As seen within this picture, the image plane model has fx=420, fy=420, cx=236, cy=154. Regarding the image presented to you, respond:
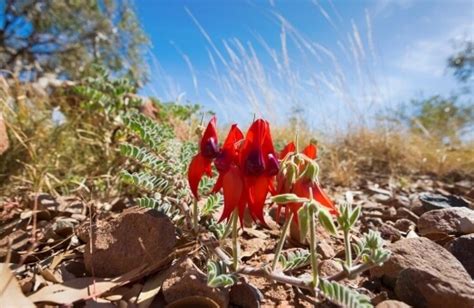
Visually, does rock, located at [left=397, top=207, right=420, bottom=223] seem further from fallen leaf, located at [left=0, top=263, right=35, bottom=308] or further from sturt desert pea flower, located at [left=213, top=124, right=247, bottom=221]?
fallen leaf, located at [left=0, top=263, right=35, bottom=308]

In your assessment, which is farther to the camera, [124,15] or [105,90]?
[124,15]

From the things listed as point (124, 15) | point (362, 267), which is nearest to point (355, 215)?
point (362, 267)

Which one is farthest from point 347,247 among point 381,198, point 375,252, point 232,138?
point 381,198

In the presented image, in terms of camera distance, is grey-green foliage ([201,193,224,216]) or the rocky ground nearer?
the rocky ground

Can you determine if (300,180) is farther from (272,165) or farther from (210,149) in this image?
(210,149)

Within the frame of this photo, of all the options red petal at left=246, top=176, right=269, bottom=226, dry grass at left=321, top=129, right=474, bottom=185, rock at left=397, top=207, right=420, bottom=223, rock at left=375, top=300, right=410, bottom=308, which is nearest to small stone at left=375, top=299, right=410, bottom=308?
rock at left=375, top=300, right=410, bottom=308

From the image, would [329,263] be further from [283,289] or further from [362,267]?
[362,267]
